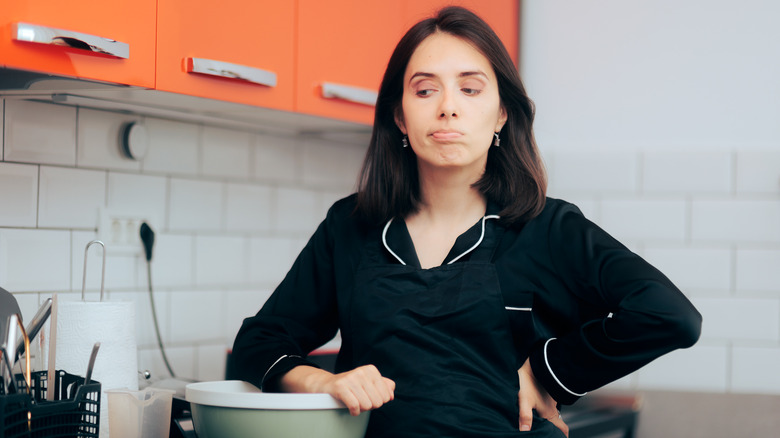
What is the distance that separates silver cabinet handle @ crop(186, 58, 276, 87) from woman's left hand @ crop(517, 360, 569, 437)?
68 cm

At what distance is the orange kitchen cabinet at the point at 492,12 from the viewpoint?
1878mm

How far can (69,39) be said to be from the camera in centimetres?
112

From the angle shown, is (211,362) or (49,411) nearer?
(49,411)

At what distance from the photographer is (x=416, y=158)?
1.38m

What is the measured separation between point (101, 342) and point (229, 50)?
53 centimetres

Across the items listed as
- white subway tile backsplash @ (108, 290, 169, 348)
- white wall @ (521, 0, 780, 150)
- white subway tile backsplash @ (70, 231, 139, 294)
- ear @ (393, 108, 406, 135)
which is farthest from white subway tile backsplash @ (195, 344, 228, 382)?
white wall @ (521, 0, 780, 150)

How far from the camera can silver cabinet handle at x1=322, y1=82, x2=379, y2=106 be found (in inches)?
63.4

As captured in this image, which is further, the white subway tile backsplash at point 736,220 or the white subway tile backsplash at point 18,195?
the white subway tile backsplash at point 736,220

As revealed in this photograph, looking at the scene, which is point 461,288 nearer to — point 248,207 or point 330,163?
point 248,207

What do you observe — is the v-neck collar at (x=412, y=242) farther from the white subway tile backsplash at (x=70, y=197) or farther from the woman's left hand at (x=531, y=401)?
the white subway tile backsplash at (x=70, y=197)

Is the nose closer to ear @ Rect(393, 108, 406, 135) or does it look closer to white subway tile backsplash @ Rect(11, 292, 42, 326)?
ear @ Rect(393, 108, 406, 135)

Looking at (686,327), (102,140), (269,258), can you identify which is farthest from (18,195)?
(686,327)

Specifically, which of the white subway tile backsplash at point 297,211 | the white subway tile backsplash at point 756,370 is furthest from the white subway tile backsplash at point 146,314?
the white subway tile backsplash at point 756,370

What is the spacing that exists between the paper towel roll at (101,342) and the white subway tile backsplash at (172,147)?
17.5 inches
